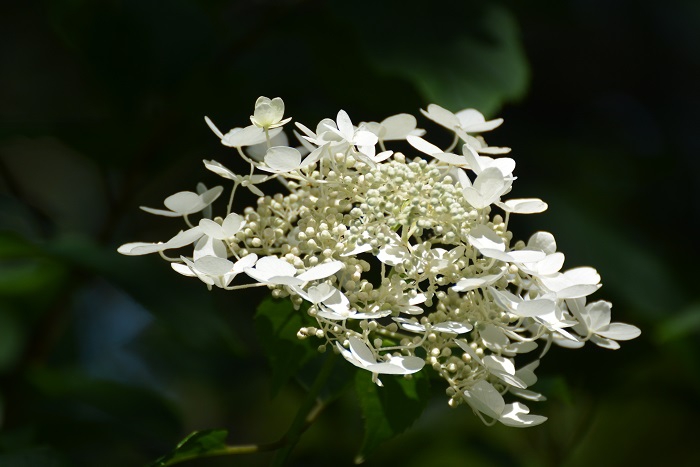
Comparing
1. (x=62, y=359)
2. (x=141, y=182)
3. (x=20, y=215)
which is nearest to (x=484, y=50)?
(x=141, y=182)

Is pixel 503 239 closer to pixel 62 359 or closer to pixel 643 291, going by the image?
pixel 643 291

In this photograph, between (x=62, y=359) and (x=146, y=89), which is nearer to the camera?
(x=146, y=89)

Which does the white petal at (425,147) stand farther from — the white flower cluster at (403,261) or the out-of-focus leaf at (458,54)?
the out-of-focus leaf at (458,54)

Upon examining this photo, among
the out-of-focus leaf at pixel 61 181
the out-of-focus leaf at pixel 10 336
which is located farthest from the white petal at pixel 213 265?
the out-of-focus leaf at pixel 61 181

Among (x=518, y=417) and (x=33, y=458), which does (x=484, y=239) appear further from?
(x=33, y=458)

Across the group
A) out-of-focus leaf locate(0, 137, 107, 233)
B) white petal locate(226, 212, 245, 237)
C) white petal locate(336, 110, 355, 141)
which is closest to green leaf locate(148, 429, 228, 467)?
white petal locate(226, 212, 245, 237)

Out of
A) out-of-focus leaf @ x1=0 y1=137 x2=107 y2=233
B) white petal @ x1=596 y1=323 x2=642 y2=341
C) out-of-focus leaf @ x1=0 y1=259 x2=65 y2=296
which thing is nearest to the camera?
white petal @ x1=596 y1=323 x2=642 y2=341

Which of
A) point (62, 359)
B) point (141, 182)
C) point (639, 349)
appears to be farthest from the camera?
point (62, 359)

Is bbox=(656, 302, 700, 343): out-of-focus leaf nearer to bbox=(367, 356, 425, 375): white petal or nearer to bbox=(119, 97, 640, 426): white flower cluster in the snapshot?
bbox=(119, 97, 640, 426): white flower cluster
